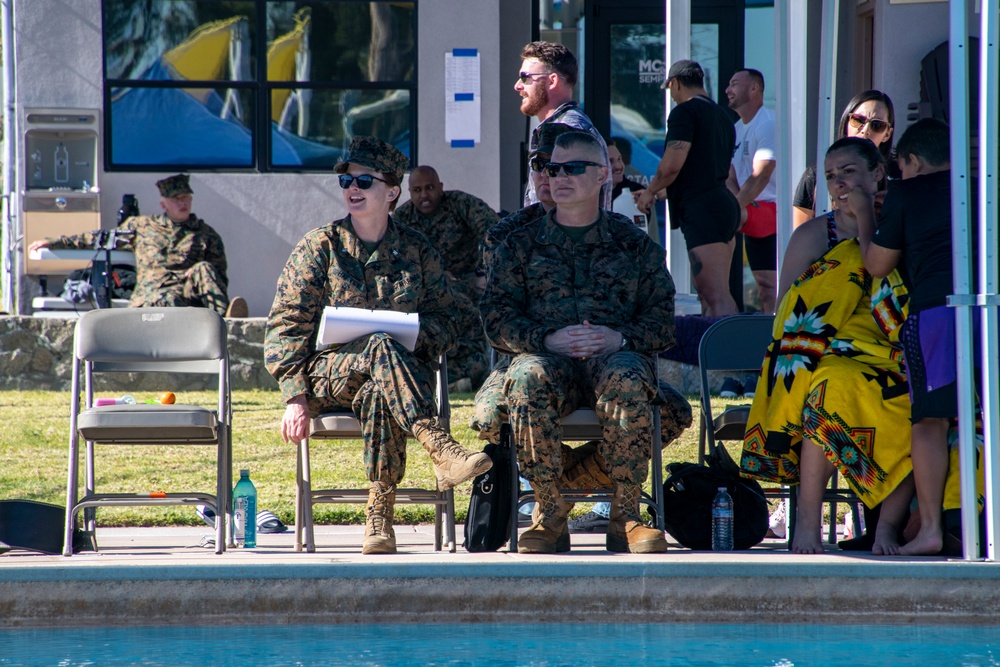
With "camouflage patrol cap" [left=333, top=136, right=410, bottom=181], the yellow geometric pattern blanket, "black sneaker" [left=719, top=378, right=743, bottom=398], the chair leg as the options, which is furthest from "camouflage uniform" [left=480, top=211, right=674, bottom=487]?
"black sneaker" [left=719, top=378, right=743, bottom=398]

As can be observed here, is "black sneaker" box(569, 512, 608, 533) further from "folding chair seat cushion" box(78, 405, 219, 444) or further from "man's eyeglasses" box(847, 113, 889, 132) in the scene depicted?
"man's eyeglasses" box(847, 113, 889, 132)

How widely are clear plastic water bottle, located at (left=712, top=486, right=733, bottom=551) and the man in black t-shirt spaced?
2874mm

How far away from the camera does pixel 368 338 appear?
5289 millimetres

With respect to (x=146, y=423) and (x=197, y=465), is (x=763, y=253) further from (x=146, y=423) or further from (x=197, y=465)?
(x=146, y=423)

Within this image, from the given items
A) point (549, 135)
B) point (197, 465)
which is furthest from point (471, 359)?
point (549, 135)

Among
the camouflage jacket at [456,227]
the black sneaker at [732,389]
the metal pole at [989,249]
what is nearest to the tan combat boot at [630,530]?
the metal pole at [989,249]

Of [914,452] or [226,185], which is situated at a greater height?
[226,185]

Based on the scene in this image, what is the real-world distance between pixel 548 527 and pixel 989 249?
1.81m

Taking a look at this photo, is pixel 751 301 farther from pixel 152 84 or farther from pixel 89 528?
pixel 89 528

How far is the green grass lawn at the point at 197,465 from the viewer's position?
261 inches

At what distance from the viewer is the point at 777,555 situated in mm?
4770

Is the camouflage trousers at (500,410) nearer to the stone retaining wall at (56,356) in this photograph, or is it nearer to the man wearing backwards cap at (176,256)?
the man wearing backwards cap at (176,256)

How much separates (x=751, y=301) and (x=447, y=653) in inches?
410

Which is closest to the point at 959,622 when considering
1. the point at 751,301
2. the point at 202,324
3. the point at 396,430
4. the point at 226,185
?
the point at 396,430
